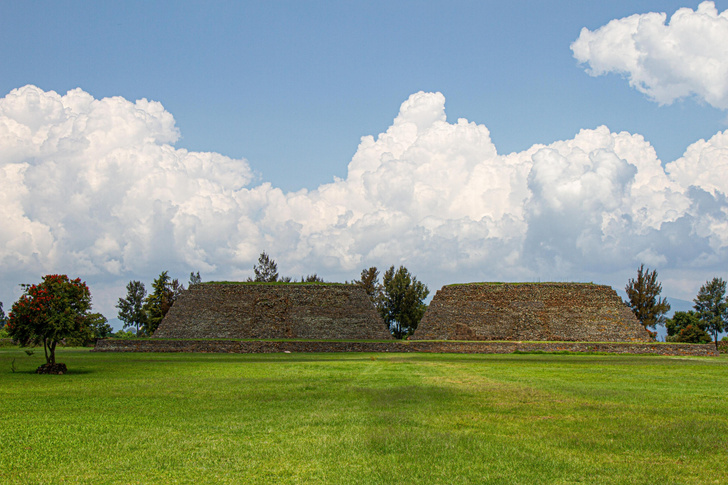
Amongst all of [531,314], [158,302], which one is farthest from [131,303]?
[531,314]

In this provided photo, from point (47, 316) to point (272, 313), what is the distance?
3480 centimetres

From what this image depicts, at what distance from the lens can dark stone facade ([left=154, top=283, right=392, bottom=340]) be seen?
184 feet

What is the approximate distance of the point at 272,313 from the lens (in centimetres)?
5772

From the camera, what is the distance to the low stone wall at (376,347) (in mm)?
45188

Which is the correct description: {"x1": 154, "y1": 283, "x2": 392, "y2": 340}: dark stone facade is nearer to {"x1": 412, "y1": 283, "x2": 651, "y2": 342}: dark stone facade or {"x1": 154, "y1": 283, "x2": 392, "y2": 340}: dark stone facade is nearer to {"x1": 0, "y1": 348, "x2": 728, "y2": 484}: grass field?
{"x1": 412, "y1": 283, "x2": 651, "y2": 342}: dark stone facade

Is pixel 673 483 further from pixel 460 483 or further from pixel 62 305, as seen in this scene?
pixel 62 305

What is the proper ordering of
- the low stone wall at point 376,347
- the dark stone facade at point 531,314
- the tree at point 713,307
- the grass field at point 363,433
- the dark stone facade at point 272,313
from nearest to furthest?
the grass field at point 363,433
the low stone wall at point 376,347
the dark stone facade at point 272,313
the dark stone facade at point 531,314
the tree at point 713,307

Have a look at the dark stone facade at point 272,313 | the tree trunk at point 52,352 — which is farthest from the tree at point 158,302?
the tree trunk at point 52,352

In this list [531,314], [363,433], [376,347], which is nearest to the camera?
[363,433]

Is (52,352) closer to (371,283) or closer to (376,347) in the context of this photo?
(376,347)

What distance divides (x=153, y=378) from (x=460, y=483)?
49.9 ft

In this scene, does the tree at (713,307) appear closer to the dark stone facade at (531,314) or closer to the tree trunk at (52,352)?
the dark stone facade at (531,314)

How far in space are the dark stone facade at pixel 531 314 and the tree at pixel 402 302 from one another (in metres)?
19.5

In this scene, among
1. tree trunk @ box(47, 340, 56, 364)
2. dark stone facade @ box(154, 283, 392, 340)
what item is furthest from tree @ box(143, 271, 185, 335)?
tree trunk @ box(47, 340, 56, 364)
